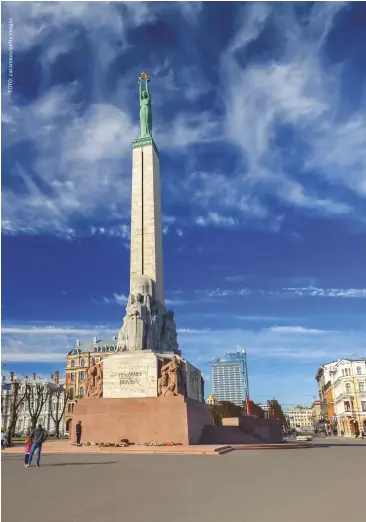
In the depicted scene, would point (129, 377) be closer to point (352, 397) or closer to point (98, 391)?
point (98, 391)

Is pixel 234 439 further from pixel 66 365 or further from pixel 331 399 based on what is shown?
pixel 331 399

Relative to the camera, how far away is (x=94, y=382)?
78.8ft

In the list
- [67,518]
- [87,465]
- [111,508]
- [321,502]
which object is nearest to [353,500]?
[321,502]

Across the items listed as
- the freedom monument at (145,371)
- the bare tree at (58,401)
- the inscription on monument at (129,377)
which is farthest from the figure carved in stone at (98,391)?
the bare tree at (58,401)

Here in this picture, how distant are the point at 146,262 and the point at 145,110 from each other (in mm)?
12909

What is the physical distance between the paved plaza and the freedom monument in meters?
→ 8.30

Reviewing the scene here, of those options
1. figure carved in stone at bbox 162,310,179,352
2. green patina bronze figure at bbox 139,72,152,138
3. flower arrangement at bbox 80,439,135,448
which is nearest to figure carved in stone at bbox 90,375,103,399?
flower arrangement at bbox 80,439,135,448

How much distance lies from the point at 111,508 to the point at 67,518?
0.89 meters

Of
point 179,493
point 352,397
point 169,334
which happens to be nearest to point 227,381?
point 352,397

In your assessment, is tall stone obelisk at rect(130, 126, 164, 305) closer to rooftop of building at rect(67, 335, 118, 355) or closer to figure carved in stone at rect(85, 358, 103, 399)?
figure carved in stone at rect(85, 358, 103, 399)

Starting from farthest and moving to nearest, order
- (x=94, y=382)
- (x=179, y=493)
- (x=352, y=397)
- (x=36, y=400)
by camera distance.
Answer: (x=352, y=397) < (x=36, y=400) < (x=94, y=382) < (x=179, y=493)

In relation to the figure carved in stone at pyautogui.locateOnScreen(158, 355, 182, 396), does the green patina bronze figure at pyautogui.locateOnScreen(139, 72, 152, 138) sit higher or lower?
higher

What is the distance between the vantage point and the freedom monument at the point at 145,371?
21.2m

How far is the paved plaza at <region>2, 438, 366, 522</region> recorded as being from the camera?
6.53 m
